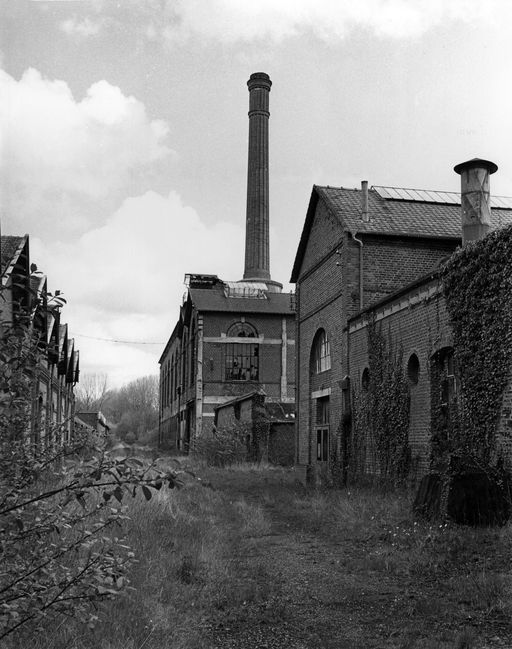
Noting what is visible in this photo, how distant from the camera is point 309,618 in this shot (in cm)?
597

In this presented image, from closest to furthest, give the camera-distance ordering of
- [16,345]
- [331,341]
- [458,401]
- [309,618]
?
[16,345] < [309,618] < [458,401] < [331,341]

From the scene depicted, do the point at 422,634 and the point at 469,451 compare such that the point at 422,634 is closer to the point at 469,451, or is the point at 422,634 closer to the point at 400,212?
the point at 469,451

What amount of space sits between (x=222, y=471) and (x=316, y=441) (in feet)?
13.9

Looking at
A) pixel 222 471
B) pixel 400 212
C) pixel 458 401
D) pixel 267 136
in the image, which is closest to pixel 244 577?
pixel 458 401

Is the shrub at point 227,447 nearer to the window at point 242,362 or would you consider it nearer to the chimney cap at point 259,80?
the window at point 242,362

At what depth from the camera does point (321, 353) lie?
22.0 metres

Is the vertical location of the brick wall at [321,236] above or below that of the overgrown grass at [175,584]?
above

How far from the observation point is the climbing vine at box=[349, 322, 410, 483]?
50.1 feet

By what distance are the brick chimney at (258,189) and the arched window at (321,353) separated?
2236 centimetres

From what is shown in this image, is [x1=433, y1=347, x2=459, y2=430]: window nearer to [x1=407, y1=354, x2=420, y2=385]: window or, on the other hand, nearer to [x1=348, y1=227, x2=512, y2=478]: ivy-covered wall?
[x1=348, y1=227, x2=512, y2=478]: ivy-covered wall

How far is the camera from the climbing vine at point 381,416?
50.1 feet

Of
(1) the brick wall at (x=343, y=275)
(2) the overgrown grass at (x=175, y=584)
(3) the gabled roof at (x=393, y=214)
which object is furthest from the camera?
(3) the gabled roof at (x=393, y=214)

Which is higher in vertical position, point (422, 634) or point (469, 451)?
point (469, 451)

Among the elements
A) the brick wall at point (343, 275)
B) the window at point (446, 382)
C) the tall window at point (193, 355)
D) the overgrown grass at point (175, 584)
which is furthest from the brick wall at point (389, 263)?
the tall window at point (193, 355)
